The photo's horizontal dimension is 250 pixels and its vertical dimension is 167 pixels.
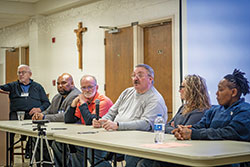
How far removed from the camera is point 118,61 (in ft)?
23.8

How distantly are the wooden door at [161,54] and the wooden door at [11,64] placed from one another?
13.6 feet

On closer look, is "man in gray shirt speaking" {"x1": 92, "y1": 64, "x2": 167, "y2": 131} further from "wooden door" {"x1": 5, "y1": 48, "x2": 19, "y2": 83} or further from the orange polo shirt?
"wooden door" {"x1": 5, "y1": 48, "x2": 19, "y2": 83}

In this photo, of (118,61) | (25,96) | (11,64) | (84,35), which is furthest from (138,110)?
(11,64)

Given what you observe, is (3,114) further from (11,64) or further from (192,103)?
(11,64)

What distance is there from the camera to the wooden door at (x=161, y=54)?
6211 mm

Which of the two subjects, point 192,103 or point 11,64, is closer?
point 192,103

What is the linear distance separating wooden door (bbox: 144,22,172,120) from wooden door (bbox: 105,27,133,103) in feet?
1.39

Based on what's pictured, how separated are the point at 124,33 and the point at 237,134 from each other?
14.9ft

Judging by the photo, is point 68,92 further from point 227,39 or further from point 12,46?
point 12,46

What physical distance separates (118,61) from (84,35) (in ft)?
3.79

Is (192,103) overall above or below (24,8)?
below

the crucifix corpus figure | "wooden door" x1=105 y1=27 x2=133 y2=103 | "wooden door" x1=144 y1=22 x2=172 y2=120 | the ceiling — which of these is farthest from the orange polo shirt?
the ceiling

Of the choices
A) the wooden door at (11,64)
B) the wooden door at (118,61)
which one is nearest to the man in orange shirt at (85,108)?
the wooden door at (118,61)

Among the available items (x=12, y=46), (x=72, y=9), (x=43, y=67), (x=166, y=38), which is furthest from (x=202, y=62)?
(x=12, y=46)
